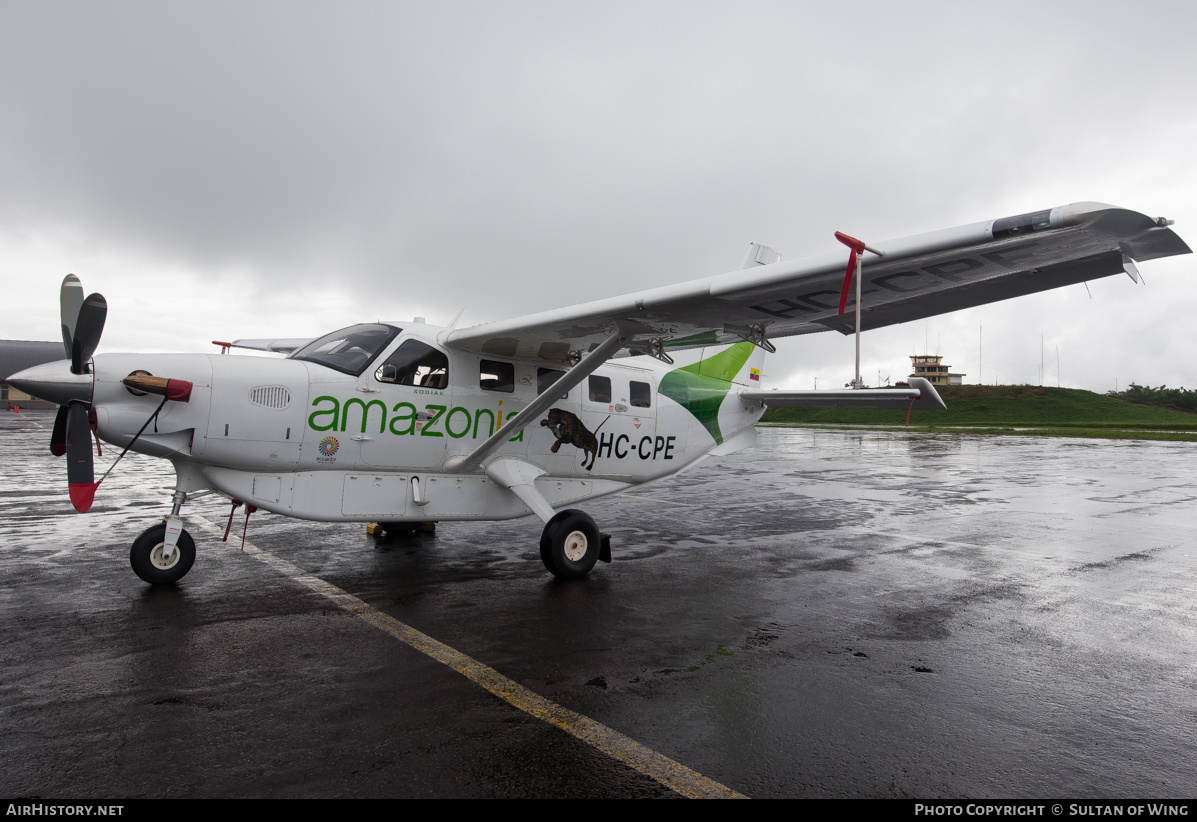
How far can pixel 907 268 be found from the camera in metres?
5.99

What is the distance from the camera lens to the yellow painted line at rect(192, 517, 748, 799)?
3.27m

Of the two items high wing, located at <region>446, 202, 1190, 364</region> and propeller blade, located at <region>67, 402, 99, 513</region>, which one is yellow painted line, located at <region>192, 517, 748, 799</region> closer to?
propeller blade, located at <region>67, 402, 99, 513</region>

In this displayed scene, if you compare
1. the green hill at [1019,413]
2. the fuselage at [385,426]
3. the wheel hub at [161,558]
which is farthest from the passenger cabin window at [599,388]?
the green hill at [1019,413]

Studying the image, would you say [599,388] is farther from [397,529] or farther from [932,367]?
[932,367]

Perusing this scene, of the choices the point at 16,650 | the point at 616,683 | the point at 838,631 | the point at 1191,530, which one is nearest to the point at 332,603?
the point at 16,650

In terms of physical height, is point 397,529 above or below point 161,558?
below

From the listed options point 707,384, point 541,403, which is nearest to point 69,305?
point 541,403

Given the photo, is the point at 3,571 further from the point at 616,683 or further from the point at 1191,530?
the point at 1191,530

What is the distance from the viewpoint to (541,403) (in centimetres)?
777

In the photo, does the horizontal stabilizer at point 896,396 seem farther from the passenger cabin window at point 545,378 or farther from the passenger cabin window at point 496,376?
the passenger cabin window at point 496,376

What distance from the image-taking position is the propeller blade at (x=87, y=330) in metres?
5.96

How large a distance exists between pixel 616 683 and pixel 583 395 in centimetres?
491

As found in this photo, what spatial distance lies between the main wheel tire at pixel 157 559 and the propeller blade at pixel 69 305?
1.88m

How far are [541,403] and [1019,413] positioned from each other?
71.9 meters
